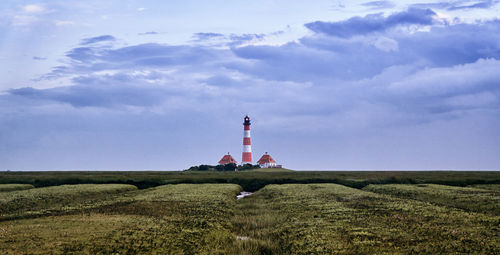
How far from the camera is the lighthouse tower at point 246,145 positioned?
146 m

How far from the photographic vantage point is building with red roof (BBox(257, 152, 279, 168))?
162m

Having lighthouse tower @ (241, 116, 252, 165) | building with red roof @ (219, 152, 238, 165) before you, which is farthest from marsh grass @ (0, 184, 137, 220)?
building with red roof @ (219, 152, 238, 165)

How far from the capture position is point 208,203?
4078cm

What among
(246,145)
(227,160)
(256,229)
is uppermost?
(246,145)

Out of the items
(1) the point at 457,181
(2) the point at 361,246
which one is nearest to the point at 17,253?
(2) the point at 361,246

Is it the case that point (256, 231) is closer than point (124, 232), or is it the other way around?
point (124, 232)

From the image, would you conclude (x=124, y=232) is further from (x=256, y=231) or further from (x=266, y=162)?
(x=266, y=162)

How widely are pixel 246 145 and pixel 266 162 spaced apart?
17.5 metres

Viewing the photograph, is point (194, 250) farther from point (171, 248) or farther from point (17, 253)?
point (17, 253)

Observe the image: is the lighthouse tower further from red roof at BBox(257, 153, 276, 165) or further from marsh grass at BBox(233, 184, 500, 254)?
marsh grass at BBox(233, 184, 500, 254)

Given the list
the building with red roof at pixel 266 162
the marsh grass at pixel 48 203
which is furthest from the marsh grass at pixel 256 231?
the building with red roof at pixel 266 162

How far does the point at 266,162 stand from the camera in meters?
163

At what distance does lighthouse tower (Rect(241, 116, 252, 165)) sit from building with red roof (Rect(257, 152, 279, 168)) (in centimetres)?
1134

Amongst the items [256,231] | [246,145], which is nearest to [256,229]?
[256,231]
